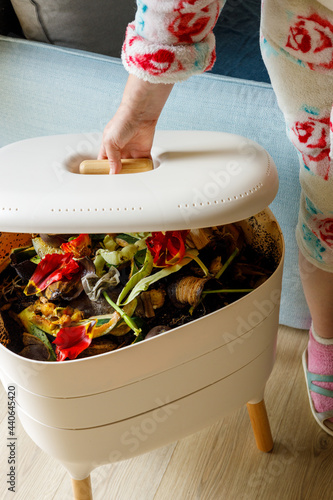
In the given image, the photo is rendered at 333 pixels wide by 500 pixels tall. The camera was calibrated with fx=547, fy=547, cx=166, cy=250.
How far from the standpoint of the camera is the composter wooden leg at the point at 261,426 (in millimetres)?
909

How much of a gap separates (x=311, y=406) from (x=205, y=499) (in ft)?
0.89

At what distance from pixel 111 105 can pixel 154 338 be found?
0.58 metres

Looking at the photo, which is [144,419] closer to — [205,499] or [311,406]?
Answer: [205,499]

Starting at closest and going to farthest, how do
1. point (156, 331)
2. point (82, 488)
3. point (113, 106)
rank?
point (156, 331) < point (82, 488) < point (113, 106)

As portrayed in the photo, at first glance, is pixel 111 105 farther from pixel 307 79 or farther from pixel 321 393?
pixel 321 393

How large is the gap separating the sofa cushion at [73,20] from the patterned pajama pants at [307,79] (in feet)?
1.88

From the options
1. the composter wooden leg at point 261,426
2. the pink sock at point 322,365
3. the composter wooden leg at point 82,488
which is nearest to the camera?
the composter wooden leg at point 82,488


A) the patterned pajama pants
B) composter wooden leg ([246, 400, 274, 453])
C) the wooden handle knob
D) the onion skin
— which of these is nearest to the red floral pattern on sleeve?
the patterned pajama pants

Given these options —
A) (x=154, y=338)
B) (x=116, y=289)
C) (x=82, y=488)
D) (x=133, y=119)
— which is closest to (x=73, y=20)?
(x=133, y=119)

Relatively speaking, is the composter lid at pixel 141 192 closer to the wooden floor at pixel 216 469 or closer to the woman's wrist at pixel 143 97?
the woman's wrist at pixel 143 97

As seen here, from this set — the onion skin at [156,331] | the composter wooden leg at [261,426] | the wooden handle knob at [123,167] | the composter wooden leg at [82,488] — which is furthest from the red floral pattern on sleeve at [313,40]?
the composter wooden leg at [82,488]

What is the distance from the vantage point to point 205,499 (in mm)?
911

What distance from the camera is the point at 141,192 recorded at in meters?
0.60

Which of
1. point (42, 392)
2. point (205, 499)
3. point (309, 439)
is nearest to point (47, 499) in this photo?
point (205, 499)
